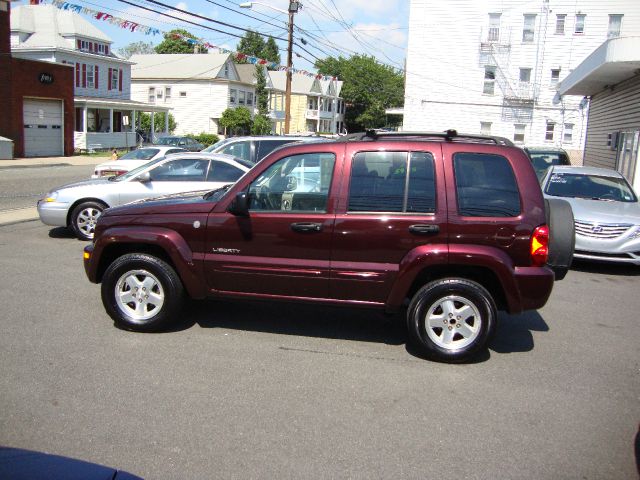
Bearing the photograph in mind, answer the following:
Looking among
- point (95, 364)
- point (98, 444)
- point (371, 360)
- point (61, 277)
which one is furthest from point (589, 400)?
point (61, 277)

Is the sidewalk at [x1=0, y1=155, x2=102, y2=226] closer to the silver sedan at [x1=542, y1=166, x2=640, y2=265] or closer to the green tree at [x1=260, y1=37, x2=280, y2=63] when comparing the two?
the silver sedan at [x1=542, y1=166, x2=640, y2=265]

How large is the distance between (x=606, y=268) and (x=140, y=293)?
7.67 metres

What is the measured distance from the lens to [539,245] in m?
5.14

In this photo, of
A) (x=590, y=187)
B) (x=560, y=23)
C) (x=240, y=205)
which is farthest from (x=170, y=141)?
(x=240, y=205)

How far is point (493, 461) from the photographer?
3.70 meters

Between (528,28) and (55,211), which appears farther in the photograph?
(528,28)

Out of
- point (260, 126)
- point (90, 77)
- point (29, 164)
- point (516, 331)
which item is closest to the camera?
point (516, 331)

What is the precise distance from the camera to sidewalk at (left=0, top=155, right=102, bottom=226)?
12.1 metres

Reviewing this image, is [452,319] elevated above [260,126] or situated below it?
below

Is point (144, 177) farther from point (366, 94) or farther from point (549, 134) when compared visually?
point (366, 94)

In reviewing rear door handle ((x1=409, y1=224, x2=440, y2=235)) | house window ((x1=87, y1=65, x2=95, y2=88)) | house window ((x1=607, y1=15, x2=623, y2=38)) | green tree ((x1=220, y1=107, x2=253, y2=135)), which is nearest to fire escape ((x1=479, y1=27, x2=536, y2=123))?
house window ((x1=607, y1=15, x2=623, y2=38))

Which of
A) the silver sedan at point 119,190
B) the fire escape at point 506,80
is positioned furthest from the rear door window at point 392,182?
the fire escape at point 506,80

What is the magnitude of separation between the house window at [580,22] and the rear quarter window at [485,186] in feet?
122

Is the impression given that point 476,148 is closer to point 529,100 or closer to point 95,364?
point 95,364
